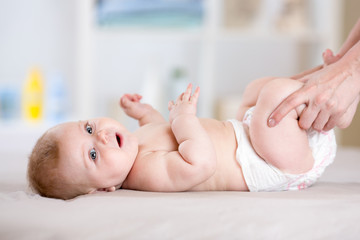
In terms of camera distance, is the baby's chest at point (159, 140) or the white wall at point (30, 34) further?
the white wall at point (30, 34)

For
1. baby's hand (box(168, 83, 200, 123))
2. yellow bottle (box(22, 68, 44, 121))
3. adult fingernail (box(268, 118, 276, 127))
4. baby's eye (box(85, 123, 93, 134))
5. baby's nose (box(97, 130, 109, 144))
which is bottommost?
yellow bottle (box(22, 68, 44, 121))

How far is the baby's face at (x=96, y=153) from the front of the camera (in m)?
1.12

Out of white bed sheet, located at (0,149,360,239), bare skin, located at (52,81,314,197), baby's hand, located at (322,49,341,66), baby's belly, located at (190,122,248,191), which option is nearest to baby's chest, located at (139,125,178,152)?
bare skin, located at (52,81,314,197)

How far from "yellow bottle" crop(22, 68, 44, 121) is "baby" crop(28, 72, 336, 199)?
71.9 inches

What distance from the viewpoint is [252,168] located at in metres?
1.20

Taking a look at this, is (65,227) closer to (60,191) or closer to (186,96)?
(60,191)

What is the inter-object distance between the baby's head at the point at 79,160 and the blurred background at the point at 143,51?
167 centimetres

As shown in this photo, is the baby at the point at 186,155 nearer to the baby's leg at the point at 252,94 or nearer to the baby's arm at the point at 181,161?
the baby's arm at the point at 181,161

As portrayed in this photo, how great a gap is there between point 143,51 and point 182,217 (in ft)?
8.07

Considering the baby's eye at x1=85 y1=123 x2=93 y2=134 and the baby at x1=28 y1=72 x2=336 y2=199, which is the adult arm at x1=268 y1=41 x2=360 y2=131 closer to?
the baby at x1=28 y1=72 x2=336 y2=199

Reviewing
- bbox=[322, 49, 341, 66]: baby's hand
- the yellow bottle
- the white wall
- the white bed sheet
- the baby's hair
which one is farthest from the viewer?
the white wall

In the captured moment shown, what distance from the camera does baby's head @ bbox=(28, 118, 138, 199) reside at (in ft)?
3.63

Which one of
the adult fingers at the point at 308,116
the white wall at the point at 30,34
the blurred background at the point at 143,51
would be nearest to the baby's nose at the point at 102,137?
the adult fingers at the point at 308,116

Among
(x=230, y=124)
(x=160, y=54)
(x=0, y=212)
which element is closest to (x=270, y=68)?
(x=160, y=54)
